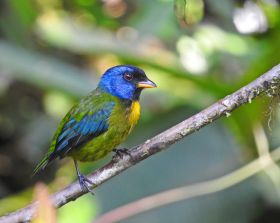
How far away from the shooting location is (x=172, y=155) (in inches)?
Answer: 178

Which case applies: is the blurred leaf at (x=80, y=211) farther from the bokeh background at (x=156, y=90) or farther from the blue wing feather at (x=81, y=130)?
the blue wing feather at (x=81, y=130)

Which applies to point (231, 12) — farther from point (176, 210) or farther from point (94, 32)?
point (176, 210)

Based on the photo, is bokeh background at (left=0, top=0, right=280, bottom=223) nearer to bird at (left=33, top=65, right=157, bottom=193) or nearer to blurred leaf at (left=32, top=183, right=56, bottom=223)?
bird at (left=33, top=65, right=157, bottom=193)

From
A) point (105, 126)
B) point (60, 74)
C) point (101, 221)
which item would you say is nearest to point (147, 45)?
point (60, 74)

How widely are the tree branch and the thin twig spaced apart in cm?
123

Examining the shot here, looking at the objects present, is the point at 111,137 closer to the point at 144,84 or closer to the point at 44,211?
the point at 144,84

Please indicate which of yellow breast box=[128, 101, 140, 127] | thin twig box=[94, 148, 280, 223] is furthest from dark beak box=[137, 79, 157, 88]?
thin twig box=[94, 148, 280, 223]

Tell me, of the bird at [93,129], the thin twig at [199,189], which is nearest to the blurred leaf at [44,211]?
the bird at [93,129]

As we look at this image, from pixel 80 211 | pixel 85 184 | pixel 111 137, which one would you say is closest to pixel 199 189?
pixel 80 211

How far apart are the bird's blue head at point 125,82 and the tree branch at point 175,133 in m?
1.10

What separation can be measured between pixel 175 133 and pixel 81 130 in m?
1.12

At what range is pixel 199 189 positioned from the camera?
13.5 feet

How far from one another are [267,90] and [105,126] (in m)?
1.24

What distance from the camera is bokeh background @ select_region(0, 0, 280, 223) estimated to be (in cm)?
423
